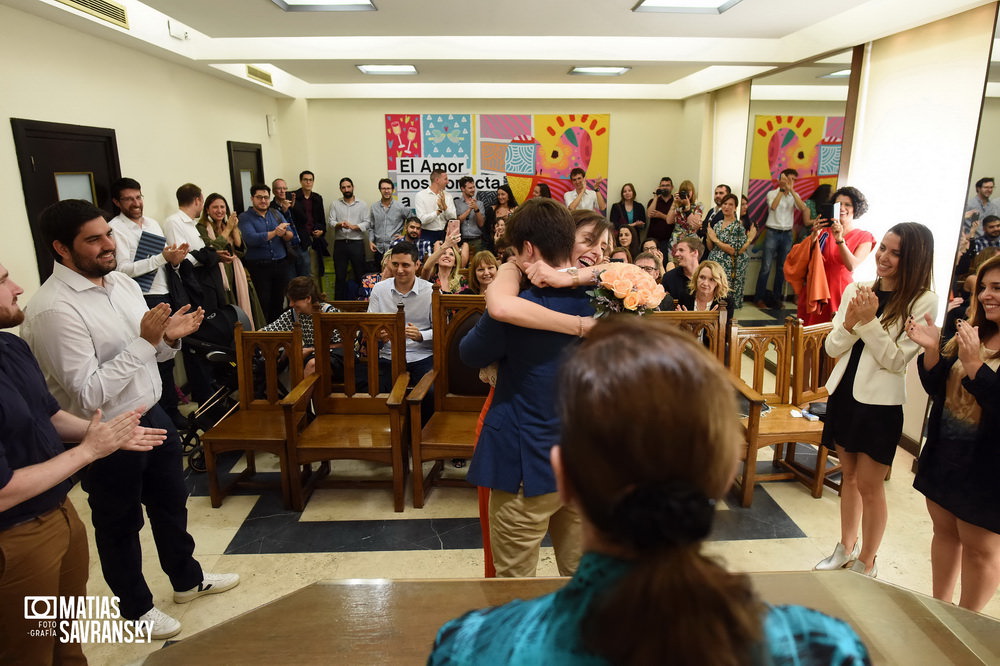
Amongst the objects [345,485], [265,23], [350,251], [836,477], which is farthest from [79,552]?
[350,251]

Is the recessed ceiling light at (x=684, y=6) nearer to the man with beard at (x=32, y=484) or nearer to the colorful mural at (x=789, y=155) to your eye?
the colorful mural at (x=789, y=155)

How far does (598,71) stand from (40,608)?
6.84 m

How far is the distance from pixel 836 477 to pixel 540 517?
8.72 feet

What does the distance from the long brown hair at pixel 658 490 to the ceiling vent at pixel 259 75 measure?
6946 millimetres

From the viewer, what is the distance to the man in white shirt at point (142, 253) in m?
3.91

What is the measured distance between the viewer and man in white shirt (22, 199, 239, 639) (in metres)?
1.89

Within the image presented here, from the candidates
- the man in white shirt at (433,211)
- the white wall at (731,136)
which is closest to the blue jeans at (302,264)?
the man in white shirt at (433,211)

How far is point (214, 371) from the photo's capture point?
4020mm

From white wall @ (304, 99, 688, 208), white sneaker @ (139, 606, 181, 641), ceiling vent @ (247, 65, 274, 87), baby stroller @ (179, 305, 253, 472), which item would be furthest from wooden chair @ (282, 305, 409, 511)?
white wall @ (304, 99, 688, 208)

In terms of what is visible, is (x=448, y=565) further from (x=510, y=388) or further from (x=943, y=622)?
(x=943, y=622)

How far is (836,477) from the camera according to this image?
3.53 meters

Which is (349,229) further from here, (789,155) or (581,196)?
(789,155)

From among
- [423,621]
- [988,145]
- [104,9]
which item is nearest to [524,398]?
[423,621]

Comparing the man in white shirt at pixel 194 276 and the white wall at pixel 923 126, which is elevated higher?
the white wall at pixel 923 126
